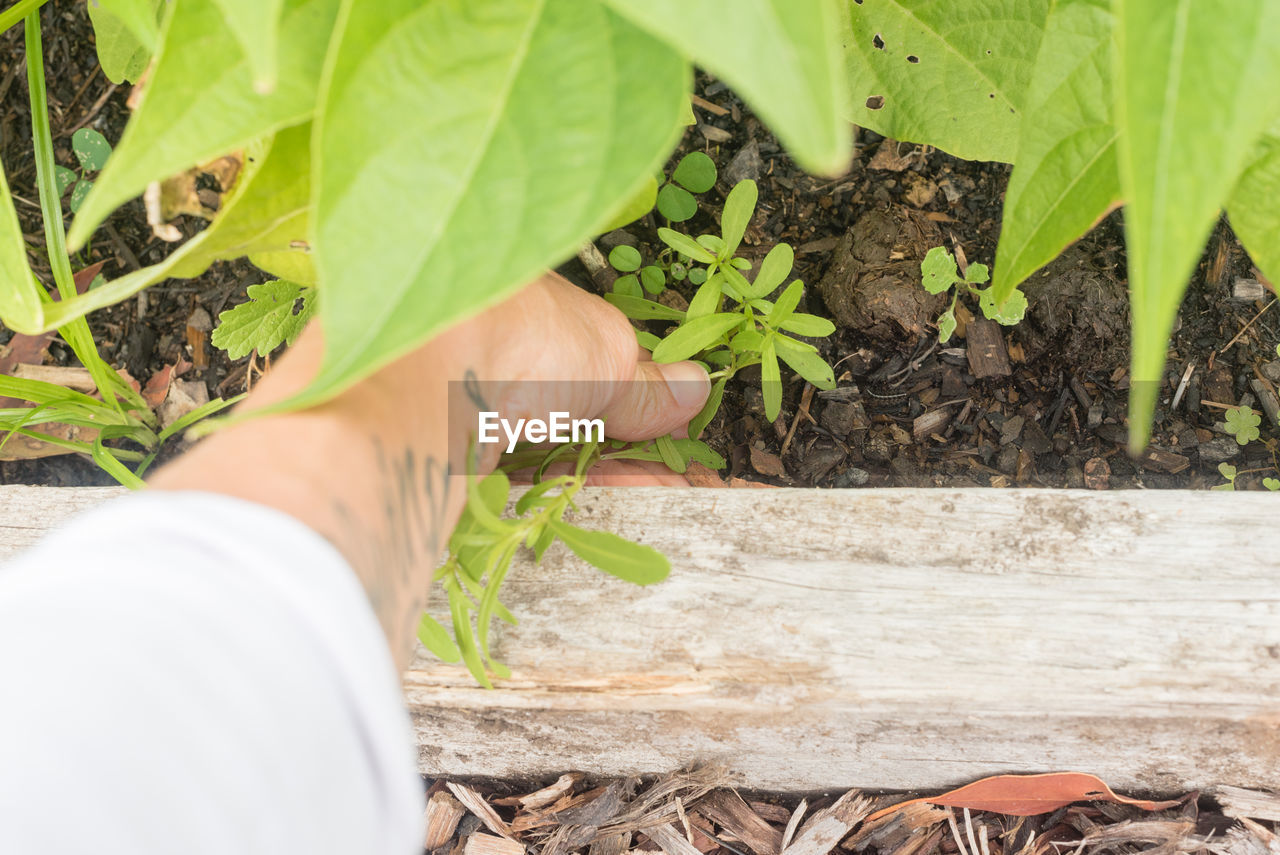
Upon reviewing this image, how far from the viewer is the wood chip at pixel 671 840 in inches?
46.6

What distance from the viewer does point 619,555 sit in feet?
2.42

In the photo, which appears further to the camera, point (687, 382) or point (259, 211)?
point (687, 382)

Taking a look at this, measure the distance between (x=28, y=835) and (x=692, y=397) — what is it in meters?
0.97

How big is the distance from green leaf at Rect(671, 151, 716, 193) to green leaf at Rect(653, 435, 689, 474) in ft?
1.33

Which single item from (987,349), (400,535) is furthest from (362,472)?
(987,349)

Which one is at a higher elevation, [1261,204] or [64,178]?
[1261,204]

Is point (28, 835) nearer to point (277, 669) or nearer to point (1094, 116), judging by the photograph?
point (277, 669)

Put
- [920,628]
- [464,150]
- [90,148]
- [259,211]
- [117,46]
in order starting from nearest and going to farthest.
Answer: [464,150] → [259,211] → [920,628] → [117,46] → [90,148]

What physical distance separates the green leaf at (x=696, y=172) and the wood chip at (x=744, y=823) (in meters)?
0.93

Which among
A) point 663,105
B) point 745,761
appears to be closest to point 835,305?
point 745,761

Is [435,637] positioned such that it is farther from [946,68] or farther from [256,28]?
[946,68]

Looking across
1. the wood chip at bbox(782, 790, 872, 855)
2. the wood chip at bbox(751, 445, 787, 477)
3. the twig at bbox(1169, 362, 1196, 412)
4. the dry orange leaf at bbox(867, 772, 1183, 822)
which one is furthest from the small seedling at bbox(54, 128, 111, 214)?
the twig at bbox(1169, 362, 1196, 412)

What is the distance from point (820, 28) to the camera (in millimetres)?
304

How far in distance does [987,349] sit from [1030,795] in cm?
68
